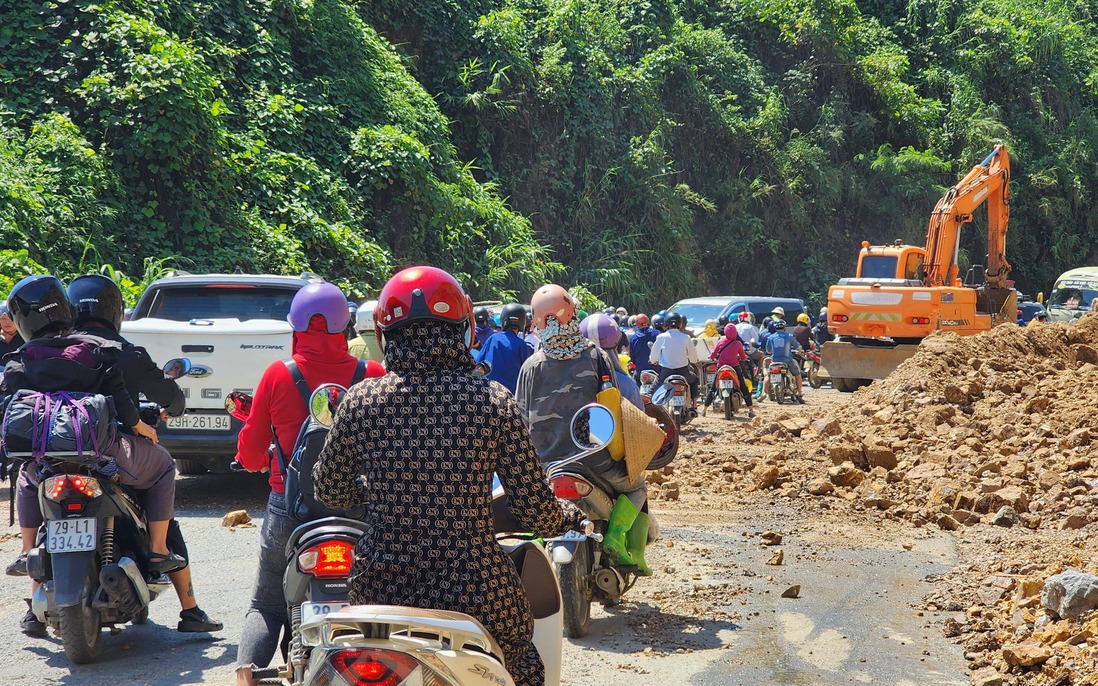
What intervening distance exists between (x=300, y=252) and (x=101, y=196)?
332 centimetres

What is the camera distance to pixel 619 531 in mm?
6043

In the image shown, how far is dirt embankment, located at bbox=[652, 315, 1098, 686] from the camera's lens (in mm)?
5750

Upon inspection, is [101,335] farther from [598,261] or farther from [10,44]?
[598,261]

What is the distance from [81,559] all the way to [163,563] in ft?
1.42

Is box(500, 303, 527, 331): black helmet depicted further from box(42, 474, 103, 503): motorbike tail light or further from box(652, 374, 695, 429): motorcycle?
box(652, 374, 695, 429): motorcycle

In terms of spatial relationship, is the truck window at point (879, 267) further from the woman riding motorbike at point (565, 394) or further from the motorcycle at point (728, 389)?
the woman riding motorbike at point (565, 394)

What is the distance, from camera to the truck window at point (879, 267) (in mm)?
24266

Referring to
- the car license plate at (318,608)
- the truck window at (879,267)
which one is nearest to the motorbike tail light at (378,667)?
the car license plate at (318,608)

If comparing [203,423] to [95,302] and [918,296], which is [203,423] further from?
[918,296]

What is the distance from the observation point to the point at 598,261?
99.2ft

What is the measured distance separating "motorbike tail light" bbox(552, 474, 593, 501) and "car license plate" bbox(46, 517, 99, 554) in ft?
7.04

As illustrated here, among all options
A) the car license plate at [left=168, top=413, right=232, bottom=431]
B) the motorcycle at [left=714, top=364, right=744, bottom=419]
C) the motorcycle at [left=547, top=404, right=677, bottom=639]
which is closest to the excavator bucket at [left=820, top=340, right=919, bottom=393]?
the motorcycle at [left=714, top=364, right=744, bottom=419]

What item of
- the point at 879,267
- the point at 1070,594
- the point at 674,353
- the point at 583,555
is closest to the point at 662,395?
the point at 674,353

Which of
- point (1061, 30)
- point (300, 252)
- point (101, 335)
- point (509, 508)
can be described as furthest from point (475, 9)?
point (509, 508)
